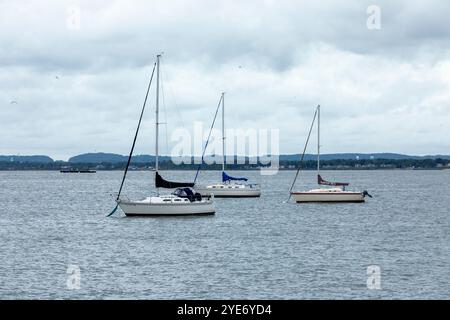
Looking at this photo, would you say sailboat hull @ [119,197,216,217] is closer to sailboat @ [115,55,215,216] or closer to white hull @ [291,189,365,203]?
sailboat @ [115,55,215,216]

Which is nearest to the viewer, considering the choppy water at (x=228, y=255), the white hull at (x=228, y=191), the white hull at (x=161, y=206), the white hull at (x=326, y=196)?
the choppy water at (x=228, y=255)

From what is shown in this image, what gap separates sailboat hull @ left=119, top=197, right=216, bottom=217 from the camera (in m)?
68.4

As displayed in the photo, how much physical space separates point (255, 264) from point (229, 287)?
8319mm

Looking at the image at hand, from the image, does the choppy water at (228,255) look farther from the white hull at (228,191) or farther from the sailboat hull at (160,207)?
the white hull at (228,191)

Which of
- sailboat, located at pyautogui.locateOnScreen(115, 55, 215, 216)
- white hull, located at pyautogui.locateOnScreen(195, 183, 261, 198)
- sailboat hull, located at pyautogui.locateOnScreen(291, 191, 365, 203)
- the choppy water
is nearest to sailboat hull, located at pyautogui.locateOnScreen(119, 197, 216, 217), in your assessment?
sailboat, located at pyautogui.locateOnScreen(115, 55, 215, 216)

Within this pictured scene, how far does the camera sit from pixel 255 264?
43.6m

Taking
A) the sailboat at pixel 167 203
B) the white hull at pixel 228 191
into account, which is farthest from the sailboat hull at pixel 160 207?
the white hull at pixel 228 191

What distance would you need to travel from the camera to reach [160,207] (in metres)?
68.3

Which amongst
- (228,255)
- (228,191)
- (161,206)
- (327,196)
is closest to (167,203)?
(161,206)

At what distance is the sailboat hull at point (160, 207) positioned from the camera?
2692 inches
